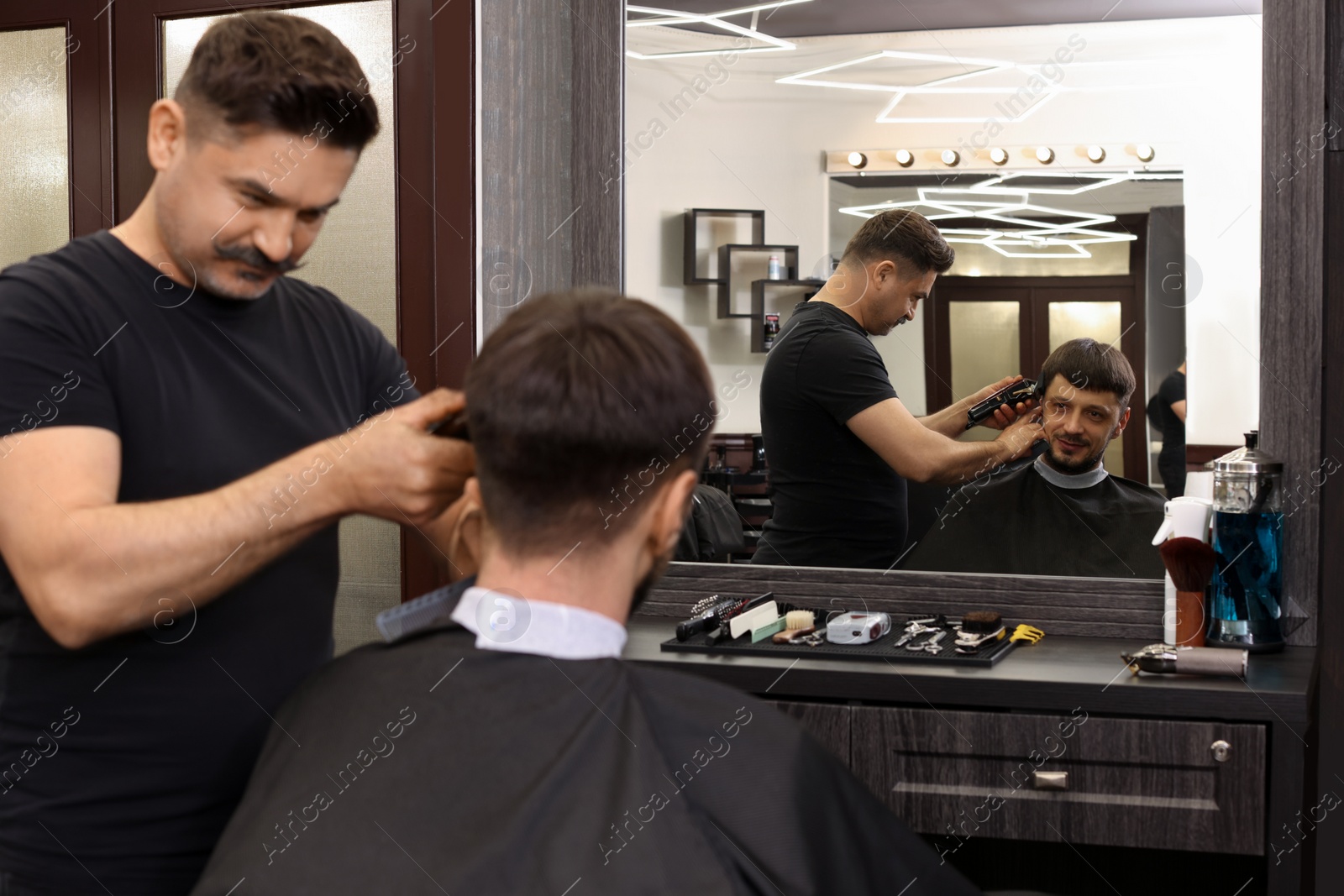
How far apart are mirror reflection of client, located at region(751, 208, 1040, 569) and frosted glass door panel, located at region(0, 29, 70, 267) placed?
1.69 metres

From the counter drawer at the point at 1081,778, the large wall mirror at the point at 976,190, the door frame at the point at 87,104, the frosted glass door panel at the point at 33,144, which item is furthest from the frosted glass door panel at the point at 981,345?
the frosted glass door panel at the point at 33,144

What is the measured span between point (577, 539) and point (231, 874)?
0.48 metres

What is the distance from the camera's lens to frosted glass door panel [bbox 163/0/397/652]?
249cm

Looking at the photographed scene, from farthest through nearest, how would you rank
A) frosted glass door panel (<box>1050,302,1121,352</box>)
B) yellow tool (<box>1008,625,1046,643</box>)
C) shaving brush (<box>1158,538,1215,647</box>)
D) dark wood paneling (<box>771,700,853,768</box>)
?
frosted glass door panel (<box>1050,302,1121,352</box>) < yellow tool (<box>1008,625,1046,643</box>) < shaving brush (<box>1158,538,1215,647</box>) < dark wood paneling (<box>771,700,853,768</box>)

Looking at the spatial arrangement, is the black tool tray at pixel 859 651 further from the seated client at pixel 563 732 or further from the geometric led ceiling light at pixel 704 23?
the geometric led ceiling light at pixel 704 23

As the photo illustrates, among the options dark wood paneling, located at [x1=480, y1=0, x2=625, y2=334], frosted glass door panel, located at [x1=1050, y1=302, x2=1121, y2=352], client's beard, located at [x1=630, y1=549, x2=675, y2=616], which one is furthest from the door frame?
frosted glass door panel, located at [x1=1050, y1=302, x2=1121, y2=352]

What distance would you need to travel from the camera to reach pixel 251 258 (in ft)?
4.58

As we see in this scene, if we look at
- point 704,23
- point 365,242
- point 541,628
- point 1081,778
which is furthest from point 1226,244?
point 365,242

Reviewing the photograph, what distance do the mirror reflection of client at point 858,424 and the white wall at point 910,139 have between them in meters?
0.06

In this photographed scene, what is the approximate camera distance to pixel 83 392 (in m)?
1.28

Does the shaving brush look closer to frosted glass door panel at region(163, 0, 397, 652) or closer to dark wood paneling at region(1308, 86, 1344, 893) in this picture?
dark wood paneling at region(1308, 86, 1344, 893)

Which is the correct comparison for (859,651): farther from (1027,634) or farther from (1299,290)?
(1299,290)

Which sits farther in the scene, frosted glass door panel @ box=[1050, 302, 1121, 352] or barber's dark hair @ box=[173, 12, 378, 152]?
frosted glass door panel @ box=[1050, 302, 1121, 352]

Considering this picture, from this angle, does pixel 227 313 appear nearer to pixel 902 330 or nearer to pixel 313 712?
pixel 313 712
